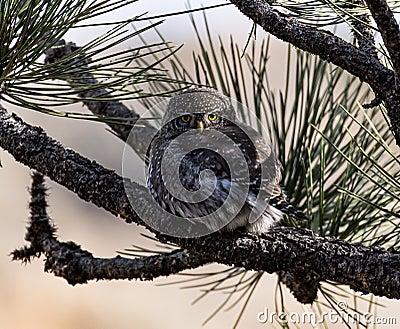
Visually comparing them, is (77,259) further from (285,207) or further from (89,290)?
(89,290)

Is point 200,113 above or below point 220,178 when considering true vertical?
above

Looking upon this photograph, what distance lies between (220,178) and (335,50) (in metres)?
0.34

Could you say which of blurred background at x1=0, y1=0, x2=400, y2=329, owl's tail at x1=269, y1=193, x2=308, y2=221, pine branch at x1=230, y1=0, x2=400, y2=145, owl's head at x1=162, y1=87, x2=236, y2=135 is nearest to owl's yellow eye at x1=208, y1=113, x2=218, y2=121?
owl's head at x1=162, y1=87, x2=236, y2=135

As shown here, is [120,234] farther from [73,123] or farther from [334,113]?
[334,113]

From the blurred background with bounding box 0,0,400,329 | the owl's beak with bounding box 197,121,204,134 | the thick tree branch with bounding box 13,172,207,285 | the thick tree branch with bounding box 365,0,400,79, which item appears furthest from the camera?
the blurred background with bounding box 0,0,400,329

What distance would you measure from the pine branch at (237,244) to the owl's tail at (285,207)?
155 millimetres

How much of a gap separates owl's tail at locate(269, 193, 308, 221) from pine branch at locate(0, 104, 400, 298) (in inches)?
6.1

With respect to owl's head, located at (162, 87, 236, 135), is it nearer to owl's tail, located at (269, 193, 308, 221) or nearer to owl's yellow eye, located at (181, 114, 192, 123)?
owl's yellow eye, located at (181, 114, 192, 123)

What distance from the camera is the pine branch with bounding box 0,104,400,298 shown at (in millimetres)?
664

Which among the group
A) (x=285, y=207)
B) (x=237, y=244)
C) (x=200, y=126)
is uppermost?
(x=200, y=126)

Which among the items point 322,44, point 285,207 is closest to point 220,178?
point 285,207

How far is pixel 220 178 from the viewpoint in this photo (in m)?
0.99

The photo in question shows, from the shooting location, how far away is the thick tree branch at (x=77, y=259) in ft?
2.97

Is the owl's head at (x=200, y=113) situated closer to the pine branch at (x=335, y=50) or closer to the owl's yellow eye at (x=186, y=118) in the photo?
the owl's yellow eye at (x=186, y=118)
